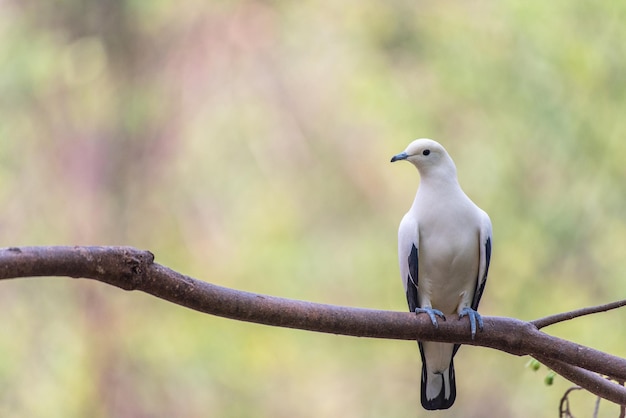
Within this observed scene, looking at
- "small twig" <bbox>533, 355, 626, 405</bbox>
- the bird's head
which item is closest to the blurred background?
the bird's head

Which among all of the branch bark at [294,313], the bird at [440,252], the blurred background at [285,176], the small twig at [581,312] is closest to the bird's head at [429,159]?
the bird at [440,252]

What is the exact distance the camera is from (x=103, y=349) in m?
7.09

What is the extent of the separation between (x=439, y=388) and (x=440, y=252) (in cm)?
61

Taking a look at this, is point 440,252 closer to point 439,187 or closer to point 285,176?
point 439,187

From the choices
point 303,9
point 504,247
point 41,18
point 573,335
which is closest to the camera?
point 573,335

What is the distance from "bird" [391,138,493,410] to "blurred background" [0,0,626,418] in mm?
→ 3166

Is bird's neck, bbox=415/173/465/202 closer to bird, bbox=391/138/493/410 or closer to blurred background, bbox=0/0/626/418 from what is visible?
bird, bbox=391/138/493/410

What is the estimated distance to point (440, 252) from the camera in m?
3.25

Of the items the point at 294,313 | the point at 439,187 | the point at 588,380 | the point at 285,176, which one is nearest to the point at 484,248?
the point at 439,187

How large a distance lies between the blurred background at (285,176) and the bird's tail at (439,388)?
125 inches

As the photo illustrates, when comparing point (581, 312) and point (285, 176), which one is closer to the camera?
point (581, 312)

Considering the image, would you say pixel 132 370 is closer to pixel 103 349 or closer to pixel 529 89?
pixel 103 349

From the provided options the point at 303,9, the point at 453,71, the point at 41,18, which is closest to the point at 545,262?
the point at 453,71

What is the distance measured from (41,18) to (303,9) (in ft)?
7.45
